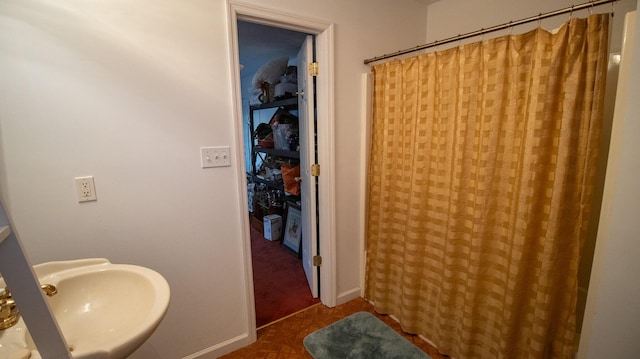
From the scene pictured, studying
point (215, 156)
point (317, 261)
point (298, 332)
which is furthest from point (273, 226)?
point (215, 156)

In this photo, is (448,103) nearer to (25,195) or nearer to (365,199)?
(365,199)

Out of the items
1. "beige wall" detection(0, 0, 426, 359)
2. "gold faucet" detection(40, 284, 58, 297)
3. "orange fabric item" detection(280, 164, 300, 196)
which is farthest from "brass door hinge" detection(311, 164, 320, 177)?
"gold faucet" detection(40, 284, 58, 297)

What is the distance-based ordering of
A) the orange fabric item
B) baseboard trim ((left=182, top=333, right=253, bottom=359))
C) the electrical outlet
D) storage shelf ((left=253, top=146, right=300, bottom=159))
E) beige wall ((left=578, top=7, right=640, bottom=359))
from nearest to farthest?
1. beige wall ((left=578, top=7, right=640, bottom=359))
2. the electrical outlet
3. baseboard trim ((left=182, top=333, right=253, bottom=359))
4. storage shelf ((left=253, top=146, right=300, bottom=159))
5. the orange fabric item

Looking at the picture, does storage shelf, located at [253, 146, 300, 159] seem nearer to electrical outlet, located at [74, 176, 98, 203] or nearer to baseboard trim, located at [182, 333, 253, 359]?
baseboard trim, located at [182, 333, 253, 359]

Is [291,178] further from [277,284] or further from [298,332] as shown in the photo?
[298,332]

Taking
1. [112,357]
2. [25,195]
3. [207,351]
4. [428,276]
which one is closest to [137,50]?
[25,195]

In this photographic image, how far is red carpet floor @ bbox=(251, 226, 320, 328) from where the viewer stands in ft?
7.25

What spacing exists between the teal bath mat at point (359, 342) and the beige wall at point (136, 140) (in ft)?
1.64

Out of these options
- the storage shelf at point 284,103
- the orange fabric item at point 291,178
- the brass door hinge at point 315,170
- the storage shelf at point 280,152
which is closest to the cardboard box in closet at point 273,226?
the orange fabric item at point 291,178

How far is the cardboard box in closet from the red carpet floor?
0.13 m

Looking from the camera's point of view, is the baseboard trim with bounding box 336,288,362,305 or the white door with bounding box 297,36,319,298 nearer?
the white door with bounding box 297,36,319,298

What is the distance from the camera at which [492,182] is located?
55.4 inches

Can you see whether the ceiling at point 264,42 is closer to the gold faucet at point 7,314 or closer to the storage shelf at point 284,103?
the storage shelf at point 284,103

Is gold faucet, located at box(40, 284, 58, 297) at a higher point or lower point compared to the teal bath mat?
higher
